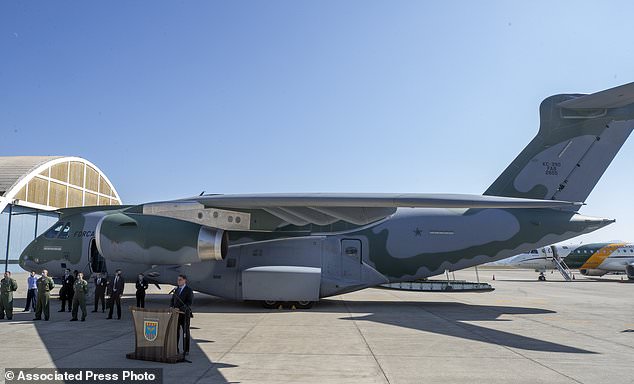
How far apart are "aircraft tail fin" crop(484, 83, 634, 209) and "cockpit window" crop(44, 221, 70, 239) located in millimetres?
14698

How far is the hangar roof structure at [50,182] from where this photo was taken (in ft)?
119

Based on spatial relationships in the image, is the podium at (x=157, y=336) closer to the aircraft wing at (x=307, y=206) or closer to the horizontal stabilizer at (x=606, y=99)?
the aircraft wing at (x=307, y=206)

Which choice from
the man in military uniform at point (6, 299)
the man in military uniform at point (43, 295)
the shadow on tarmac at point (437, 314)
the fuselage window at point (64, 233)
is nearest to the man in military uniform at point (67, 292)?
the man in military uniform at point (6, 299)

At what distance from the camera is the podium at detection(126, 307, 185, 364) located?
7152 millimetres

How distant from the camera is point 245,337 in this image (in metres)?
9.45

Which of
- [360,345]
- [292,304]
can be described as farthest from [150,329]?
[292,304]

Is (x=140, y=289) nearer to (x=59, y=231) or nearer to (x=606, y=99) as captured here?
(x=59, y=231)

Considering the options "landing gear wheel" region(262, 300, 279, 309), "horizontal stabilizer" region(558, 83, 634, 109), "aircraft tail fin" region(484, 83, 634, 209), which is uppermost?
"horizontal stabilizer" region(558, 83, 634, 109)

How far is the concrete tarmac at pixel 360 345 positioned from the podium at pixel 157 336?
213 mm

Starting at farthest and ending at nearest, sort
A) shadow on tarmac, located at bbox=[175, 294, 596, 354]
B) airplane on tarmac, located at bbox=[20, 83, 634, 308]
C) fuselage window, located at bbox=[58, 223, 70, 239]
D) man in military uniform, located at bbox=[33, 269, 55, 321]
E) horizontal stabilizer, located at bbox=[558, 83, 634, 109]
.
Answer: fuselage window, located at bbox=[58, 223, 70, 239], airplane on tarmac, located at bbox=[20, 83, 634, 308], horizontal stabilizer, located at bbox=[558, 83, 634, 109], man in military uniform, located at bbox=[33, 269, 55, 321], shadow on tarmac, located at bbox=[175, 294, 596, 354]

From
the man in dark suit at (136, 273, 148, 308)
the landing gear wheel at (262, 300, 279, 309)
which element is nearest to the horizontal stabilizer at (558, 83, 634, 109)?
the landing gear wheel at (262, 300, 279, 309)

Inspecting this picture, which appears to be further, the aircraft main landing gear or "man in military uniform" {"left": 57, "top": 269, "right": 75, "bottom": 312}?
the aircraft main landing gear

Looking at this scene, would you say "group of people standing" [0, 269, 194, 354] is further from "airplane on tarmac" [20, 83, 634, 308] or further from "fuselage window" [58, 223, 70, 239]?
"fuselage window" [58, 223, 70, 239]

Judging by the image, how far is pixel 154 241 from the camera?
13.4m
